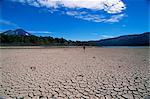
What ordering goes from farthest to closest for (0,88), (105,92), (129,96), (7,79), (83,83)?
1. (7,79)
2. (83,83)
3. (0,88)
4. (105,92)
5. (129,96)

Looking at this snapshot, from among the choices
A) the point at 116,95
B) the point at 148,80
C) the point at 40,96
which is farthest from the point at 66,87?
the point at 148,80

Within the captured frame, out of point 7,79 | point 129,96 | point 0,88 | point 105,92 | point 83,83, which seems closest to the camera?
point 129,96

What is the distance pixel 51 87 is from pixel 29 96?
877 mm

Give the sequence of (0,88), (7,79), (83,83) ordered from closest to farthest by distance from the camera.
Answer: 1. (0,88)
2. (83,83)
3. (7,79)

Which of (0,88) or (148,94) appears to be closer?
(148,94)

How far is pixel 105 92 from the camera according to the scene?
428 cm

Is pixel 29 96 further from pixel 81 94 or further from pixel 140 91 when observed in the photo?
pixel 140 91

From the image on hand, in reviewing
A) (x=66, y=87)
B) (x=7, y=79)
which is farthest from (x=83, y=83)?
(x=7, y=79)

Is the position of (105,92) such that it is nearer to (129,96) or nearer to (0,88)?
(129,96)

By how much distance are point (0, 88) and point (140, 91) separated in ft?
15.0

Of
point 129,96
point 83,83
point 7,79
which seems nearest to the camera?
point 129,96

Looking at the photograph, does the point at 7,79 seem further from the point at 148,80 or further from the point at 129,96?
the point at 148,80

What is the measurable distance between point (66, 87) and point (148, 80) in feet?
10.6

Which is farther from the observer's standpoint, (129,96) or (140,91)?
(140,91)
